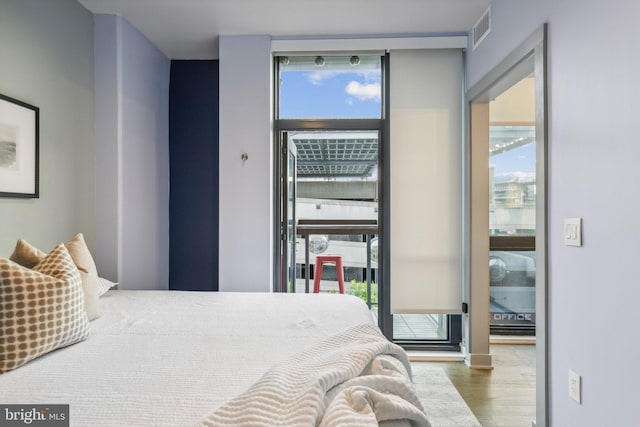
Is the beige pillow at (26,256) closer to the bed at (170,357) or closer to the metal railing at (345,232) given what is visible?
the bed at (170,357)

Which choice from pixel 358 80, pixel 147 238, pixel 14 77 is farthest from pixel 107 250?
pixel 358 80

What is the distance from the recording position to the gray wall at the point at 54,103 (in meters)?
1.94

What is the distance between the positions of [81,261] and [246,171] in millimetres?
1466

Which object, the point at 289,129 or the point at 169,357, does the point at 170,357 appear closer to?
the point at 169,357

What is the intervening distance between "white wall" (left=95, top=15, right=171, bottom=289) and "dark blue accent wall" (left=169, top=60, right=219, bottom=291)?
0.13 m

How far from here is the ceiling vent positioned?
2.57 metres

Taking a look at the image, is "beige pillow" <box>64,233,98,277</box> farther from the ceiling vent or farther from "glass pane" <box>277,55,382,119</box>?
the ceiling vent

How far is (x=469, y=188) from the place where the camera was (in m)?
2.93

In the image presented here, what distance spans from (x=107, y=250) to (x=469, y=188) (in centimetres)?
285

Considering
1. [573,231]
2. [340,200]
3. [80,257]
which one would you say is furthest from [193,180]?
[573,231]

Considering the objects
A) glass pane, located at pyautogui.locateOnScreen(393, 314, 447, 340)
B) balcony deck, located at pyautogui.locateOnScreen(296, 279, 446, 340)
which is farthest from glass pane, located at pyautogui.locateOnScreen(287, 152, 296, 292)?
glass pane, located at pyautogui.locateOnScreen(393, 314, 447, 340)

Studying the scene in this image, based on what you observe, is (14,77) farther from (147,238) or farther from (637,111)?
(637,111)

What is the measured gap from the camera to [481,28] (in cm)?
268

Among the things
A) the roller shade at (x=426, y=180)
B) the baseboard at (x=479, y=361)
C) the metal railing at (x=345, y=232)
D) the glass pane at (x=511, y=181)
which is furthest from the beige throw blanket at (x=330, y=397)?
the glass pane at (x=511, y=181)
